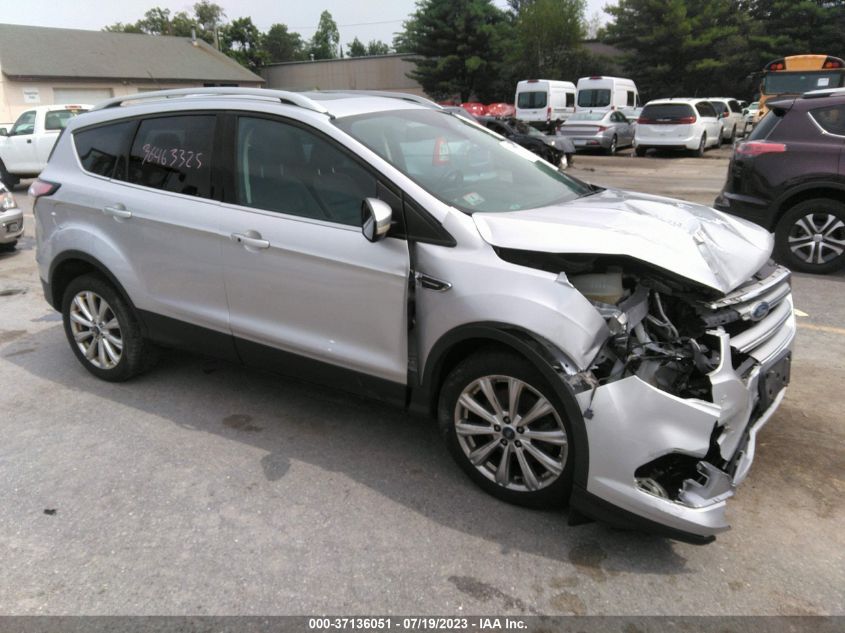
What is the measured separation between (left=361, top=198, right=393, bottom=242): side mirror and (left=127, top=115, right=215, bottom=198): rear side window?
122 centimetres

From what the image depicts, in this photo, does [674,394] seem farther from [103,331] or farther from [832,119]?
[832,119]

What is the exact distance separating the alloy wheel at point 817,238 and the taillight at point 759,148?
0.74 metres

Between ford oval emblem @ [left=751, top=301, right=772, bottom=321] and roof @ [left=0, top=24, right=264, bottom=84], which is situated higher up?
roof @ [left=0, top=24, right=264, bottom=84]

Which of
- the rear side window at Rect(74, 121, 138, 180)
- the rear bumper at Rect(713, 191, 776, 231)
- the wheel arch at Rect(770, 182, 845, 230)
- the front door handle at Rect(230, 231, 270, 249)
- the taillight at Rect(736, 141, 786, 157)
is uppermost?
the rear side window at Rect(74, 121, 138, 180)

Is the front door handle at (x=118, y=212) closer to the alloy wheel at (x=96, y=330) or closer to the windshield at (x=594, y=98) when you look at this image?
the alloy wheel at (x=96, y=330)

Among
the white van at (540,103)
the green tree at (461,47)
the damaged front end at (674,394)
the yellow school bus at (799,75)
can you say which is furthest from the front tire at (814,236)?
the green tree at (461,47)

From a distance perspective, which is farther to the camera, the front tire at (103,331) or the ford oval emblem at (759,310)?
the front tire at (103,331)

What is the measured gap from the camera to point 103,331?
451 centimetres

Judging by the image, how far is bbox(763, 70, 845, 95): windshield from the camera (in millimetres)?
19203

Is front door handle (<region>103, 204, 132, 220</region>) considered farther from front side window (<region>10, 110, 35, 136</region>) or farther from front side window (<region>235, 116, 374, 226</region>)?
front side window (<region>10, 110, 35, 136</region>)

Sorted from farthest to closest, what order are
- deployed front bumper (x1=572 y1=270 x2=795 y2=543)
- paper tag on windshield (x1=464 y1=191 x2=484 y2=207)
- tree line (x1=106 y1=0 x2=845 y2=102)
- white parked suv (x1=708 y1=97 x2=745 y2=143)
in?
tree line (x1=106 y1=0 x2=845 y2=102), white parked suv (x1=708 y1=97 x2=745 y2=143), paper tag on windshield (x1=464 y1=191 x2=484 y2=207), deployed front bumper (x1=572 y1=270 x2=795 y2=543)

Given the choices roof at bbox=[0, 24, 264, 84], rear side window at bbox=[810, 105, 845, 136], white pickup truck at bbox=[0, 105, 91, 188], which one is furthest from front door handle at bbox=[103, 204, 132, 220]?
roof at bbox=[0, 24, 264, 84]

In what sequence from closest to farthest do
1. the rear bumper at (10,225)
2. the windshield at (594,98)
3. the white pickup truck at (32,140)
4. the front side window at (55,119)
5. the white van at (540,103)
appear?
the rear bumper at (10,225) < the white pickup truck at (32,140) < the front side window at (55,119) < the white van at (540,103) < the windshield at (594,98)

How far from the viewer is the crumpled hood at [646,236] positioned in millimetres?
2855
